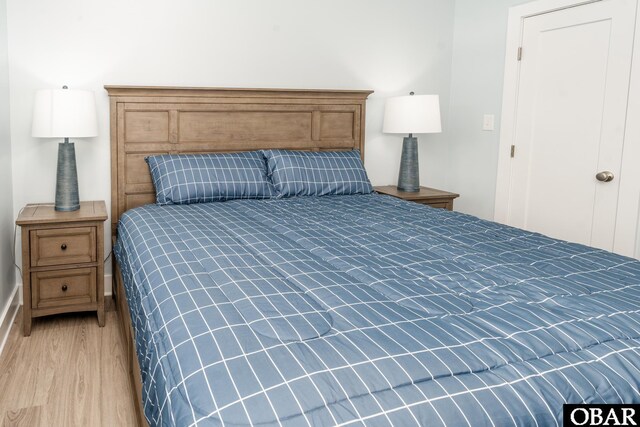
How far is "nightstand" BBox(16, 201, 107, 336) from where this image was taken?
2.89 metres

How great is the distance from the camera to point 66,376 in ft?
8.15

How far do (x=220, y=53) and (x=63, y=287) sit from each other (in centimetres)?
168

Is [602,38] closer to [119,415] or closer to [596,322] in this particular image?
[596,322]

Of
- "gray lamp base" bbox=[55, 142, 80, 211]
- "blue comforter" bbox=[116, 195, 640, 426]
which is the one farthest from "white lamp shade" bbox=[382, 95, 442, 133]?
"gray lamp base" bbox=[55, 142, 80, 211]

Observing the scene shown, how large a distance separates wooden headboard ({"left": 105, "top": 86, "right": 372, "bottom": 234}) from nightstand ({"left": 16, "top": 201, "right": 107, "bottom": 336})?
0.40m

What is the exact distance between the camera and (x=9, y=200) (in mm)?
3146

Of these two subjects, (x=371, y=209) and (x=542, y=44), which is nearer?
(x=371, y=209)

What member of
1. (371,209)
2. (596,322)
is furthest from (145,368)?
(371,209)

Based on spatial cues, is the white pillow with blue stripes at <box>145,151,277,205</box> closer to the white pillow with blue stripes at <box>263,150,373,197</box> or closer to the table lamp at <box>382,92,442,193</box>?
the white pillow with blue stripes at <box>263,150,373,197</box>

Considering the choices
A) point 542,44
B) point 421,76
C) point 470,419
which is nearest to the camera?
point 470,419

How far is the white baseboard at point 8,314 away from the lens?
279 centimetres

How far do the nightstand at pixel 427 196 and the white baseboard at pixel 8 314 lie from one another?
7.70ft

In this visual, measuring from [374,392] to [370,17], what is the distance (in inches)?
132

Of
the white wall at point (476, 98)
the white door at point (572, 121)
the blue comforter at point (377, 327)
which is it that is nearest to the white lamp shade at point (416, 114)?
the white wall at point (476, 98)
